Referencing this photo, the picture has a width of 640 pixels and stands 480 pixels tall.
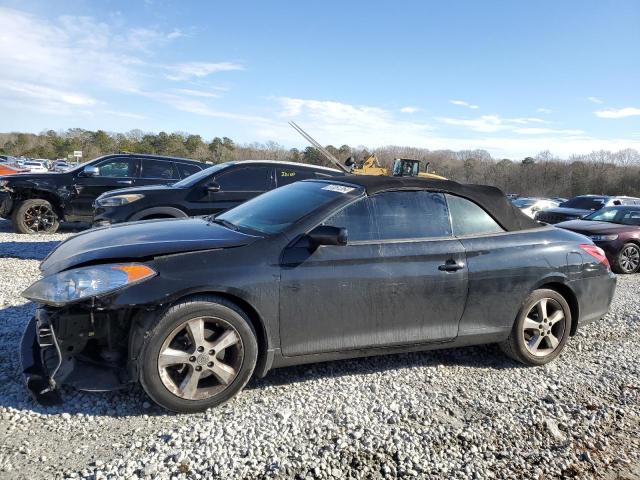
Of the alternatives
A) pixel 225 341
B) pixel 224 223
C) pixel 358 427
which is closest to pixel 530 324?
pixel 358 427

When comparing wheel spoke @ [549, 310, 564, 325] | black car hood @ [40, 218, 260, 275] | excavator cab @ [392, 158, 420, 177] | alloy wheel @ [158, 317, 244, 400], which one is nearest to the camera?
alloy wheel @ [158, 317, 244, 400]

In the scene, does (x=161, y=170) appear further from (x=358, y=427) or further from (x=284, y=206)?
(x=358, y=427)

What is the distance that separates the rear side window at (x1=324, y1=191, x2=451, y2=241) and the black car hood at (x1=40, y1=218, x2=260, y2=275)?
2.52ft

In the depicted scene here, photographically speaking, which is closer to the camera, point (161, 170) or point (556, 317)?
point (556, 317)

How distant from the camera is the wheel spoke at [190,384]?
3072 mm

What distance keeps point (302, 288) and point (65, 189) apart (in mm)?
8455

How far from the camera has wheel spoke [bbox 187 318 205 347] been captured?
3.07 meters

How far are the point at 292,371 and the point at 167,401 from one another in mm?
1087

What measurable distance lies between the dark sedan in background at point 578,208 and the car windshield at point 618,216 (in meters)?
0.84

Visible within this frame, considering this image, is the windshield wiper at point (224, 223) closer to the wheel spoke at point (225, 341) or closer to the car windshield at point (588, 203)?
the wheel spoke at point (225, 341)

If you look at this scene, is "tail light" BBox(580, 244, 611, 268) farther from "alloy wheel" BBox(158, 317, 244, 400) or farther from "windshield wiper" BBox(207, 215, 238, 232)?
"alloy wheel" BBox(158, 317, 244, 400)

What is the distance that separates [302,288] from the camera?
335 cm

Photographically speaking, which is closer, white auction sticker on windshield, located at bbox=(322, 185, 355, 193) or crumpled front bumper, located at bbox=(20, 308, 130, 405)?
crumpled front bumper, located at bbox=(20, 308, 130, 405)

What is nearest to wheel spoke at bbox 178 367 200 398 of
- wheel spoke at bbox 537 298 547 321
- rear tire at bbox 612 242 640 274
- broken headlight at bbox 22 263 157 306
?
broken headlight at bbox 22 263 157 306
